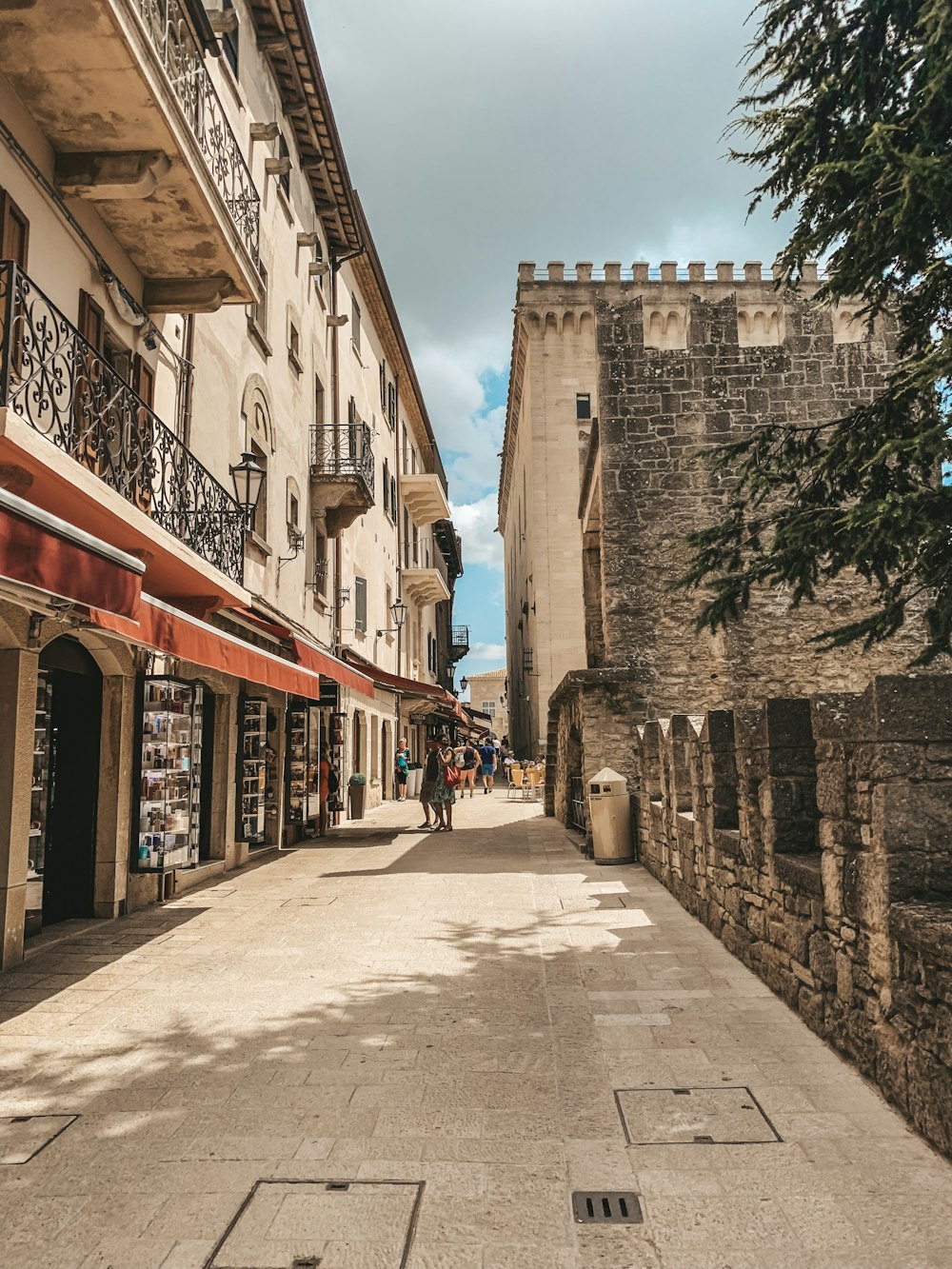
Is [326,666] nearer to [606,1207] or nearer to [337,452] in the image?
[337,452]

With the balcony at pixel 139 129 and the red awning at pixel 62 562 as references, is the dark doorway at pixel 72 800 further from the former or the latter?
the balcony at pixel 139 129

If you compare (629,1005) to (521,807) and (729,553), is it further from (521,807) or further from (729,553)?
(521,807)

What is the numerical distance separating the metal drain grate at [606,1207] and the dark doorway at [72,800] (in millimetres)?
6404

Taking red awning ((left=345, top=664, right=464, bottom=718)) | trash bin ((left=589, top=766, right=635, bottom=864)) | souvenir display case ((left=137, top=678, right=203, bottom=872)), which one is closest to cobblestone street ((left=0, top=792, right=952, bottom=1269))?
souvenir display case ((left=137, top=678, right=203, bottom=872))

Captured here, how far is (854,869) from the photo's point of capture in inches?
169

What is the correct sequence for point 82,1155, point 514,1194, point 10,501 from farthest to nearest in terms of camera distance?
1. point 10,501
2. point 82,1155
3. point 514,1194

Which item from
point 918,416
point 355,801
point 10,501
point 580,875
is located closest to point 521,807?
point 355,801

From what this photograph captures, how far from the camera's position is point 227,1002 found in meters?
5.59

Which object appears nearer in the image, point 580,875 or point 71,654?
point 71,654

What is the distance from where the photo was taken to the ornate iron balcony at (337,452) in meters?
17.8

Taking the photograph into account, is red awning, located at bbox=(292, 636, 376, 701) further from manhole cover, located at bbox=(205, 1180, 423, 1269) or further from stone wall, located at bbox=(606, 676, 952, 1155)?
manhole cover, located at bbox=(205, 1180, 423, 1269)

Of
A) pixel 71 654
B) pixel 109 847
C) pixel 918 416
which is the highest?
pixel 918 416

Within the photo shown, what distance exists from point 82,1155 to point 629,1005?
10.1 feet

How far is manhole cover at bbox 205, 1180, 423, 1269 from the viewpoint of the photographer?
9.02 feet
